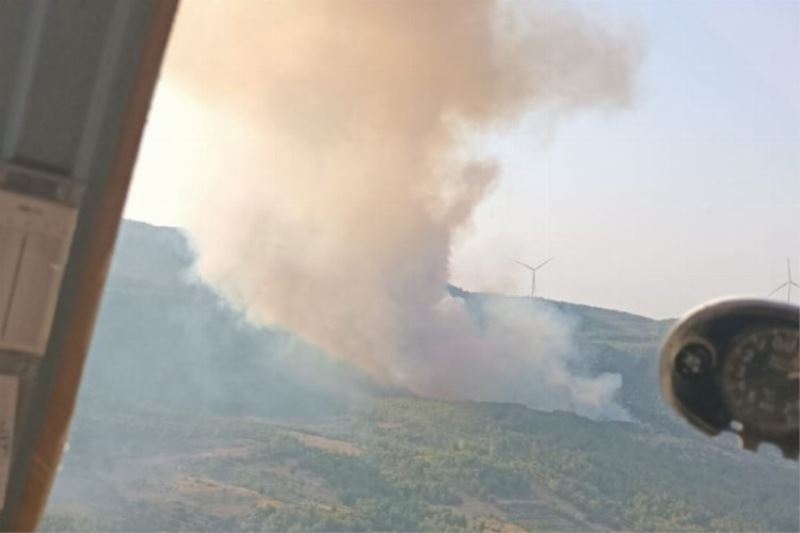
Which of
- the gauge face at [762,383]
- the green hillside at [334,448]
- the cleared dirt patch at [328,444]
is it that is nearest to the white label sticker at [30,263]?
the green hillside at [334,448]

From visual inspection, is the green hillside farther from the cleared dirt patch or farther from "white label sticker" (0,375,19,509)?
"white label sticker" (0,375,19,509)

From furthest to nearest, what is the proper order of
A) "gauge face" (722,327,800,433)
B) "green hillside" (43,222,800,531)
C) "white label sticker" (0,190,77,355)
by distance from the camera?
"green hillside" (43,222,800,531) → "white label sticker" (0,190,77,355) → "gauge face" (722,327,800,433)

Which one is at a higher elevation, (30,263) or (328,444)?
(30,263)

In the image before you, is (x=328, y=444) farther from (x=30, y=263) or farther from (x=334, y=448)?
(x=30, y=263)

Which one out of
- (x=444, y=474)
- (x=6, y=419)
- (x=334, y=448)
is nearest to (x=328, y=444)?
(x=334, y=448)

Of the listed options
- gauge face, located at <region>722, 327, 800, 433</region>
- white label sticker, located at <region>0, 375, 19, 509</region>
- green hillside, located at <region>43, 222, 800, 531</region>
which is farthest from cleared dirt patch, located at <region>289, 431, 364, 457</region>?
gauge face, located at <region>722, 327, 800, 433</region>

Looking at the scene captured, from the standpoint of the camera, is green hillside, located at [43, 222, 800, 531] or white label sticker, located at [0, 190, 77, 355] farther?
green hillside, located at [43, 222, 800, 531]

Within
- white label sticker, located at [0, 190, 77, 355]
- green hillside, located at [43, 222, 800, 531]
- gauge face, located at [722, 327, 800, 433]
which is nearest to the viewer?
gauge face, located at [722, 327, 800, 433]
